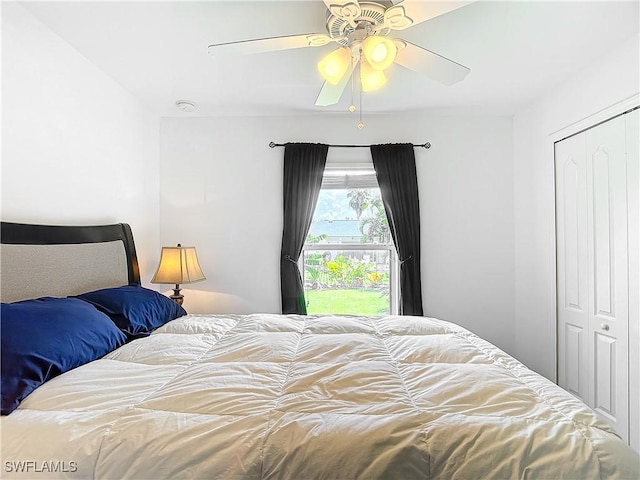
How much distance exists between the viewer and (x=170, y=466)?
1.10 meters

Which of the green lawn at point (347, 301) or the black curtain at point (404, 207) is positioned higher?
the black curtain at point (404, 207)

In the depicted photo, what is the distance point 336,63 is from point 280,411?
1.56 m

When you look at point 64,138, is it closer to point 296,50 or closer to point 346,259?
point 296,50

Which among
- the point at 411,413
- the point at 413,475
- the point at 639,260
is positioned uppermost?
the point at 639,260

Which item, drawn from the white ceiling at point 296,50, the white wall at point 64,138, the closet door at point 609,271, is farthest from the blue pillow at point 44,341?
the closet door at point 609,271

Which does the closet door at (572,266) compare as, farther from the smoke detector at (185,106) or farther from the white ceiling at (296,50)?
the smoke detector at (185,106)

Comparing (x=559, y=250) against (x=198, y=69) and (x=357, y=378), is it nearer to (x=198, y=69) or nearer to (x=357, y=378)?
(x=357, y=378)

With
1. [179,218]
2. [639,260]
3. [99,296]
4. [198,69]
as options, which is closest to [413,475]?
[99,296]

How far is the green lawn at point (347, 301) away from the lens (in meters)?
3.91

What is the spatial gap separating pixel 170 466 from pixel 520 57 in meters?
2.81

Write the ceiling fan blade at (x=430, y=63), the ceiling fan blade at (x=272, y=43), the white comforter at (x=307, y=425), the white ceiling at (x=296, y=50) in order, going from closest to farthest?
the white comforter at (x=307, y=425)
the ceiling fan blade at (x=272, y=43)
the ceiling fan blade at (x=430, y=63)
the white ceiling at (x=296, y=50)

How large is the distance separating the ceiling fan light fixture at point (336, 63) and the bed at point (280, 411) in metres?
1.31

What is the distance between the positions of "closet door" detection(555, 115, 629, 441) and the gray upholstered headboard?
10.4 feet

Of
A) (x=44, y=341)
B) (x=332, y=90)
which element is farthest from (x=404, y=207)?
(x=44, y=341)
